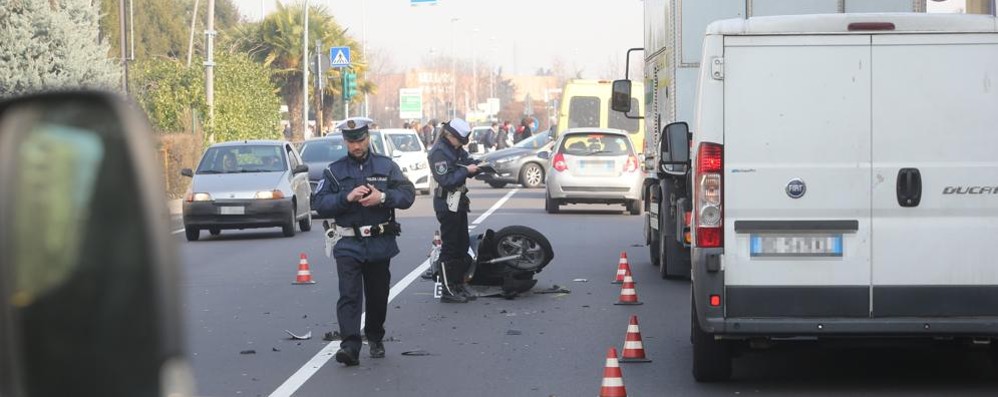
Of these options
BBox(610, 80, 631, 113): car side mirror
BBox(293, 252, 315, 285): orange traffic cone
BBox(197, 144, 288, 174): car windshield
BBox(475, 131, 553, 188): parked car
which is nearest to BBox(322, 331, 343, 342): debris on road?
BBox(293, 252, 315, 285): orange traffic cone

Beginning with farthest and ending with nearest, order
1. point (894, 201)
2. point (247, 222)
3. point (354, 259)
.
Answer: point (247, 222) → point (354, 259) → point (894, 201)

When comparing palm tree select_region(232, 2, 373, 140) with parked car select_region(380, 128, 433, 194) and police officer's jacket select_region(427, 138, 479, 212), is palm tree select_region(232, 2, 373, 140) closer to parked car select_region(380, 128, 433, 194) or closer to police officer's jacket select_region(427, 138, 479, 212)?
parked car select_region(380, 128, 433, 194)

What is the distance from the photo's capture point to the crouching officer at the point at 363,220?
10.1 meters

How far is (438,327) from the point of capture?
12.1 m

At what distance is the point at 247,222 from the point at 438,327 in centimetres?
1089

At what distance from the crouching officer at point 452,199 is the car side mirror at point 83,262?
1130 centimetres

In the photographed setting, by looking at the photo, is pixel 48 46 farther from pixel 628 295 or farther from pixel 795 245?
pixel 795 245

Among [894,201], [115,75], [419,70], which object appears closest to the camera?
[894,201]

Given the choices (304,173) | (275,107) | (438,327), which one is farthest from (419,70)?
(438,327)

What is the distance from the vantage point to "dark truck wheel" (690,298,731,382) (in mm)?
8742

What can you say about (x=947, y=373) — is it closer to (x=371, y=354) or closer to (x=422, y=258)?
(x=371, y=354)

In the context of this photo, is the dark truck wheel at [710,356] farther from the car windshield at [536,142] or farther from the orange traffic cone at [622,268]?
the car windshield at [536,142]

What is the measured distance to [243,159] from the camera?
942 inches

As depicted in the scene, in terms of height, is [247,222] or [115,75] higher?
[115,75]
